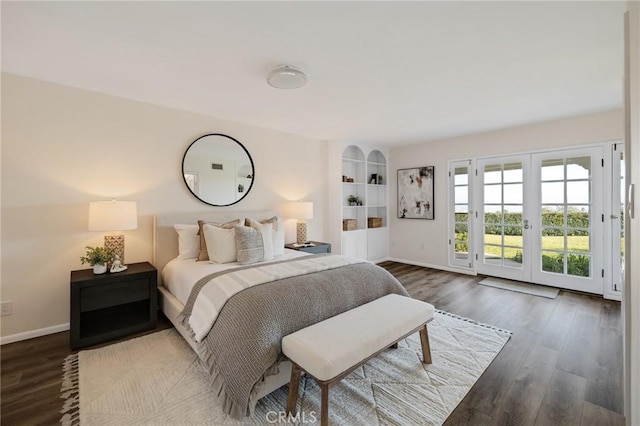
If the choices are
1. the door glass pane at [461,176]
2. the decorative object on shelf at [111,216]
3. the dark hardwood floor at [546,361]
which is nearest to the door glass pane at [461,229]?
the door glass pane at [461,176]

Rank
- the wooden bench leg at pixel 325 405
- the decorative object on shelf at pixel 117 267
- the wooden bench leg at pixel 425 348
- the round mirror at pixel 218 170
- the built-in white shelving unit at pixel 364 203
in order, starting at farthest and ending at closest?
the built-in white shelving unit at pixel 364 203 → the round mirror at pixel 218 170 → the decorative object on shelf at pixel 117 267 → the wooden bench leg at pixel 425 348 → the wooden bench leg at pixel 325 405

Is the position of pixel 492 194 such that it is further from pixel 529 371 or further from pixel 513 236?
pixel 529 371

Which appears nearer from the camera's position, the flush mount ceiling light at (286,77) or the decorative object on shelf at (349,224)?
the flush mount ceiling light at (286,77)

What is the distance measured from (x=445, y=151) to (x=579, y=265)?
2.53 metres

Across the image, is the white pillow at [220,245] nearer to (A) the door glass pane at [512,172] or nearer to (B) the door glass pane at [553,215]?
(A) the door glass pane at [512,172]

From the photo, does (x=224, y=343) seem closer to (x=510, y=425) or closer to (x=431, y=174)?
(x=510, y=425)

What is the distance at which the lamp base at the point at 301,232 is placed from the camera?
4281 millimetres

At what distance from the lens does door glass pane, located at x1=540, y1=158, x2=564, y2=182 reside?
391 cm

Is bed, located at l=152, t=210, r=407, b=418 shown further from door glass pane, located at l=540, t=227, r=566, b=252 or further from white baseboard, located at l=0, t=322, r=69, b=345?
door glass pane, located at l=540, t=227, r=566, b=252

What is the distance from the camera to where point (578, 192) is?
378 centimetres

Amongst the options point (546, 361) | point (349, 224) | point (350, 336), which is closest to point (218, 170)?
point (349, 224)

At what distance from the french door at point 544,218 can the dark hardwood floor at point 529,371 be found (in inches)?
26.2

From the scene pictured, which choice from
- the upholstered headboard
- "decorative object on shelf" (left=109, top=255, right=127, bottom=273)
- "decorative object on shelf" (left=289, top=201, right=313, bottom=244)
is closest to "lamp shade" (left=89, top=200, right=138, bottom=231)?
"decorative object on shelf" (left=109, top=255, right=127, bottom=273)

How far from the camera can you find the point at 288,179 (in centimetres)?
442
